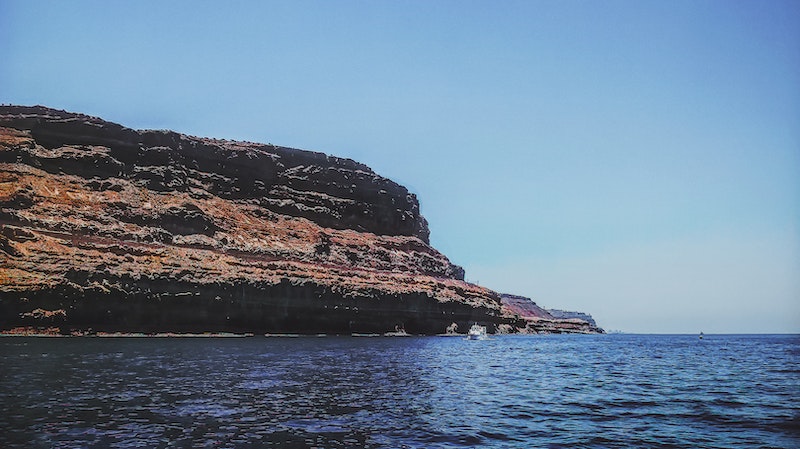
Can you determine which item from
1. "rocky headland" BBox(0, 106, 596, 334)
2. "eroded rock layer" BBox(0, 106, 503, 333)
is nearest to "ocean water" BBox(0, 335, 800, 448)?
"eroded rock layer" BBox(0, 106, 503, 333)

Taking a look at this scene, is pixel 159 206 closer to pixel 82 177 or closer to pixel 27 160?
pixel 82 177

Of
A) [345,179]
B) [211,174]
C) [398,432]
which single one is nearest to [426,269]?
[345,179]

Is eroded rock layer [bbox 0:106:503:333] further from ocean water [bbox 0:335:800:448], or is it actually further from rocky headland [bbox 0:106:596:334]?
ocean water [bbox 0:335:800:448]

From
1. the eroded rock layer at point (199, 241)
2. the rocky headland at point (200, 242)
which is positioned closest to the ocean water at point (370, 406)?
the eroded rock layer at point (199, 241)

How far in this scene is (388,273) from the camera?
105 metres

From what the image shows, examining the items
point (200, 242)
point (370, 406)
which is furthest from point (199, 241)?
point (370, 406)

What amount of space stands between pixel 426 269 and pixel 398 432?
108124 millimetres

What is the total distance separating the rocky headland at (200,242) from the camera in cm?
6259

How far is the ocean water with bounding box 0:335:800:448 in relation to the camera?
51.1ft

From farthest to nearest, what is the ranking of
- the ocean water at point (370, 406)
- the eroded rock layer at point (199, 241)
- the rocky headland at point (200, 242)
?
1. the eroded rock layer at point (199, 241)
2. the rocky headland at point (200, 242)
3. the ocean water at point (370, 406)

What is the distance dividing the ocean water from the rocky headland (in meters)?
29.1

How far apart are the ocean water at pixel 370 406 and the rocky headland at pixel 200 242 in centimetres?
2911

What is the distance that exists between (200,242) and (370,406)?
7168cm

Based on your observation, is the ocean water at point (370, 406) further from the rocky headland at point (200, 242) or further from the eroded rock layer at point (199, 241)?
the rocky headland at point (200, 242)
